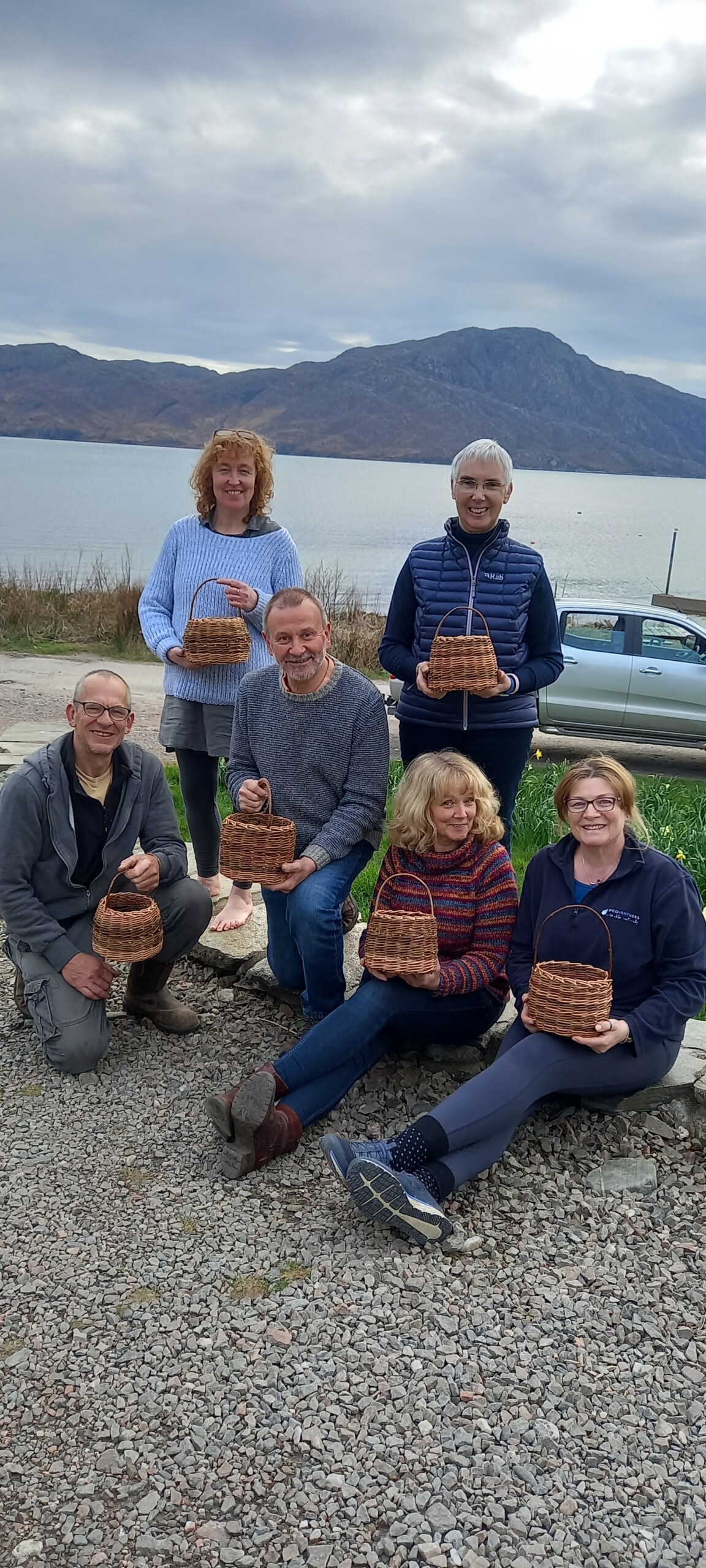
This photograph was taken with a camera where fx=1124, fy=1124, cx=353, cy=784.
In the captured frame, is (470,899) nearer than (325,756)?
Yes

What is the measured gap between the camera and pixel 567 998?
10.1 ft

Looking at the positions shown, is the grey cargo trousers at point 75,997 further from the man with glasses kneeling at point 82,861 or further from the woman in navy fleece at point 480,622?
the woman in navy fleece at point 480,622

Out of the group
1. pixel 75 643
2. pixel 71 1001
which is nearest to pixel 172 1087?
pixel 71 1001

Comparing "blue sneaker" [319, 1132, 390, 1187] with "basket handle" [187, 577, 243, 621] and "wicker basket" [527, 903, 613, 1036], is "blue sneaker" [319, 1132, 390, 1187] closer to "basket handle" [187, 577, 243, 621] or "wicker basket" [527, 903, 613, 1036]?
"wicker basket" [527, 903, 613, 1036]

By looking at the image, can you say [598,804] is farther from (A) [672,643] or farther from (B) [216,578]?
(A) [672,643]

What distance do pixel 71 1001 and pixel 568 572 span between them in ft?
120

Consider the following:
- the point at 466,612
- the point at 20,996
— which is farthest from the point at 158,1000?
the point at 466,612

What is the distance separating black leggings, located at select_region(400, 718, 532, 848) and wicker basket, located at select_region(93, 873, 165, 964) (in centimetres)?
113

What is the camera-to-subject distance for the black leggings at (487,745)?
13.3 ft

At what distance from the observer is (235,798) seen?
390cm

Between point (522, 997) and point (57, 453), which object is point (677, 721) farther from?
point (57, 453)

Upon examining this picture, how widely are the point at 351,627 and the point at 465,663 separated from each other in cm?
1258

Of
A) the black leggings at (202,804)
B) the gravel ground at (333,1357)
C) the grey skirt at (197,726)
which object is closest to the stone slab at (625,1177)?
the gravel ground at (333,1357)

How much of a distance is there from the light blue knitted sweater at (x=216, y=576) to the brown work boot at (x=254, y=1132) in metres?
1.69
